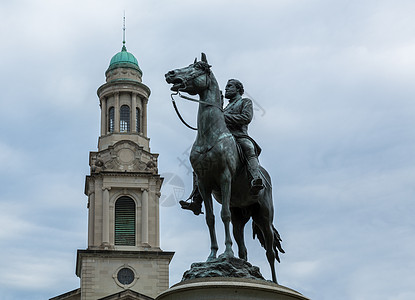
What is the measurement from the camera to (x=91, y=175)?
71.9 m

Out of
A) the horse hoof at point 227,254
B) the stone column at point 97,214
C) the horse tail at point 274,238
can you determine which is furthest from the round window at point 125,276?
the horse hoof at point 227,254

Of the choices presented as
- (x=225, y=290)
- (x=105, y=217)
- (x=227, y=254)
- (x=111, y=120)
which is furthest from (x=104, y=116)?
(x=225, y=290)

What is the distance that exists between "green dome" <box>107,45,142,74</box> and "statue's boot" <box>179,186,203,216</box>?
192 ft

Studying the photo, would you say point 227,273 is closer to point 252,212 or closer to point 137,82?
point 252,212

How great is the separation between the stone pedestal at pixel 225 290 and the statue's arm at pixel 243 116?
3.05 meters

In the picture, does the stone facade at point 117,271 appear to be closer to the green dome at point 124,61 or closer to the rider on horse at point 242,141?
the green dome at point 124,61

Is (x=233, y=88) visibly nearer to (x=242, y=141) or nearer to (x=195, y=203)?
(x=242, y=141)

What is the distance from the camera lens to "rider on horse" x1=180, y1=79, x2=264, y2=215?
49.2 ft

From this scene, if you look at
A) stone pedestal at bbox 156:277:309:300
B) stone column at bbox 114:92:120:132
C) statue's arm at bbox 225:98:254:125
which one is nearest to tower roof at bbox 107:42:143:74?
stone column at bbox 114:92:120:132

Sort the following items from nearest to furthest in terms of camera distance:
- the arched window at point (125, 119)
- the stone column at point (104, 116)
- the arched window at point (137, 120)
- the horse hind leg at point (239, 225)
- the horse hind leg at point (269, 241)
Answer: the horse hind leg at point (269, 241) < the horse hind leg at point (239, 225) < the arched window at point (125, 119) < the arched window at point (137, 120) < the stone column at point (104, 116)

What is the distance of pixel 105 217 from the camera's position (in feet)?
229

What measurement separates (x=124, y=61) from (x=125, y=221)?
13.2m

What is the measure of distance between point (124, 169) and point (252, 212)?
56259 millimetres

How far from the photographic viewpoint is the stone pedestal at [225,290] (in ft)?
44.1
